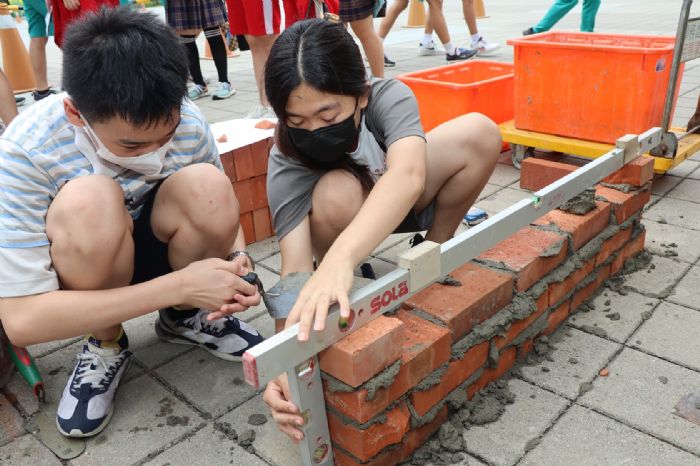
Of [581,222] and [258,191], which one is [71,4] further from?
[581,222]

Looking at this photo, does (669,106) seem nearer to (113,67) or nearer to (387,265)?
(387,265)

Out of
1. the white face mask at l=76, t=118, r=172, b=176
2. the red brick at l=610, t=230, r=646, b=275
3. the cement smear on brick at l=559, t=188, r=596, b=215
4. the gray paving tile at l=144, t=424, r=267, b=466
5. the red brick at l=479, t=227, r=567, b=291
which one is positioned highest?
the white face mask at l=76, t=118, r=172, b=176

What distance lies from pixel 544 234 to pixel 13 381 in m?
1.71

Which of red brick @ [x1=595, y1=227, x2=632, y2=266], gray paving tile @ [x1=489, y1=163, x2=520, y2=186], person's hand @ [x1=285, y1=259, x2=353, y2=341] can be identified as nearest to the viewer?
person's hand @ [x1=285, y1=259, x2=353, y2=341]

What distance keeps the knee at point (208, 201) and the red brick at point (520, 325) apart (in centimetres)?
83

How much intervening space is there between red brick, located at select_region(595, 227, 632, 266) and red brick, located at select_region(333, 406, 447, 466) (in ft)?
2.79

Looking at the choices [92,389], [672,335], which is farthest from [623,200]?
[92,389]

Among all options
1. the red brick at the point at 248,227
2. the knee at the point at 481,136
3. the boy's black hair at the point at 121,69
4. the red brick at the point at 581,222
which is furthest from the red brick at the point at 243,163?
the red brick at the point at 581,222

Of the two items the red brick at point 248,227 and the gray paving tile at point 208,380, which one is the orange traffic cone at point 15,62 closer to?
the red brick at point 248,227

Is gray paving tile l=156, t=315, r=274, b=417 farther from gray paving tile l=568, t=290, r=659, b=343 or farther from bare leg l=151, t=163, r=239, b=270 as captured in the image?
gray paving tile l=568, t=290, r=659, b=343

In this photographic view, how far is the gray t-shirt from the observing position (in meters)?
1.74

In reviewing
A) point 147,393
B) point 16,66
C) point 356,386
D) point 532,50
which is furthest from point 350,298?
point 16,66

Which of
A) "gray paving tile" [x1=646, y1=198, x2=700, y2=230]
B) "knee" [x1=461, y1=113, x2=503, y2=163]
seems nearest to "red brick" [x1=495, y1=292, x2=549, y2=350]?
"knee" [x1=461, y1=113, x2=503, y2=163]

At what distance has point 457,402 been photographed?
5.07 ft
